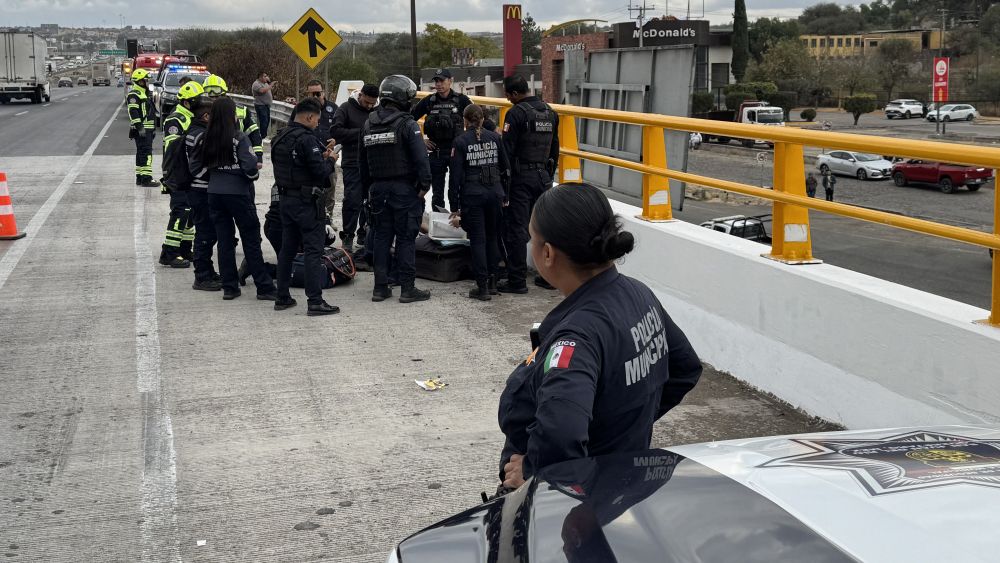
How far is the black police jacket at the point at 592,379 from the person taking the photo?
262 centimetres

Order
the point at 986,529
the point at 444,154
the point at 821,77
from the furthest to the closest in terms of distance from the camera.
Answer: the point at 821,77, the point at 444,154, the point at 986,529

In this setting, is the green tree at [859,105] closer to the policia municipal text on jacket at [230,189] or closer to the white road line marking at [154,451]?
the policia municipal text on jacket at [230,189]

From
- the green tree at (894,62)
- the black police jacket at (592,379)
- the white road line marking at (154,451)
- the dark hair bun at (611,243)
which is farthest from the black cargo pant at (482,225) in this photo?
the green tree at (894,62)

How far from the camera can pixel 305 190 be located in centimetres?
858

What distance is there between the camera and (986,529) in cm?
188

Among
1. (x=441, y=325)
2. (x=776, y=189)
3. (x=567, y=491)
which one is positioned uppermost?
(x=776, y=189)

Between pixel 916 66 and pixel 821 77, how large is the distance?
50.8 feet

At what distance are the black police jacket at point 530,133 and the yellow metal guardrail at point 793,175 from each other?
20cm

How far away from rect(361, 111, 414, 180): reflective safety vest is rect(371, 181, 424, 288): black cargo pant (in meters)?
0.12

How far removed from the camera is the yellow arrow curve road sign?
51.5ft

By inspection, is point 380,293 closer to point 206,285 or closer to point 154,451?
Answer: point 206,285

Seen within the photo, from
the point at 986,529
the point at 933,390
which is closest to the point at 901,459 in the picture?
the point at 986,529

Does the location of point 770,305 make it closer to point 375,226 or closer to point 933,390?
point 933,390

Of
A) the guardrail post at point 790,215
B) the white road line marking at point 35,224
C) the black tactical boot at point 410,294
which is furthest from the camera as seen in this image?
the white road line marking at point 35,224
